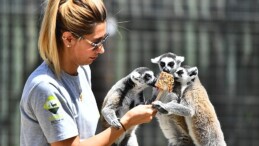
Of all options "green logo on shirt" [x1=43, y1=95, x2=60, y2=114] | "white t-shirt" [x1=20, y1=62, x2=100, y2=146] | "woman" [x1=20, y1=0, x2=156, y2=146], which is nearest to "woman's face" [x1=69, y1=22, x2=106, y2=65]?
"woman" [x1=20, y1=0, x2=156, y2=146]

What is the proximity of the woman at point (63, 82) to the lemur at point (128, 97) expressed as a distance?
35cm

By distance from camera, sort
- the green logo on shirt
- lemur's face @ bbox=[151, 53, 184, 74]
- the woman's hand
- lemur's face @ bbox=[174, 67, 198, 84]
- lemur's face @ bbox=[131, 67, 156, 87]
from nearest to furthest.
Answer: the green logo on shirt < the woman's hand < lemur's face @ bbox=[151, 53, 184, 74] < lemur's face @ bbox=[131, 67, 156, 87] < lemur's face @ bbox=[174, 67, 198, 84]

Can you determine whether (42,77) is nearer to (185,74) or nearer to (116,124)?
(116,124)

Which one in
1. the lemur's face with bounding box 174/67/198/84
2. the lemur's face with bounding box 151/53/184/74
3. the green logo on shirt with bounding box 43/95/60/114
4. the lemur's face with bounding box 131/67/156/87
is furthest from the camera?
the lemur's face with bounding box 174/67/198/84

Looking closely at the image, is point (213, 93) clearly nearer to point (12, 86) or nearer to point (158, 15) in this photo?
point (158, 15)

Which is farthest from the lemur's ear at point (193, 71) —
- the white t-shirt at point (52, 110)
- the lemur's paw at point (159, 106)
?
the white t-shirt at point (52, 110)

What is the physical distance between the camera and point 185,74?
4.10m

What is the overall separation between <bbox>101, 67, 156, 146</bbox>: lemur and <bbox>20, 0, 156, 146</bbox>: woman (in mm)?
353

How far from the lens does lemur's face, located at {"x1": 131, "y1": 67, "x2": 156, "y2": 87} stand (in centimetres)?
A: 396

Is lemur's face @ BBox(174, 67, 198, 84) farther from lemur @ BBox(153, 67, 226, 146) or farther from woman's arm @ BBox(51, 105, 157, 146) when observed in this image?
woman's arm @ BBox(51, 105, 157, 146)

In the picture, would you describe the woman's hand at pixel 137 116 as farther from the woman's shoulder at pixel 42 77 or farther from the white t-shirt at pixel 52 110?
the woman's shoulder at pixel 42 77

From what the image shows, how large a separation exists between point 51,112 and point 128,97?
0.72 metres

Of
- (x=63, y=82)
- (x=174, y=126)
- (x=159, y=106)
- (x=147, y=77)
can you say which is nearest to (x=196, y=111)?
(x=174, y=126)

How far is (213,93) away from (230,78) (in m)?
0.41
